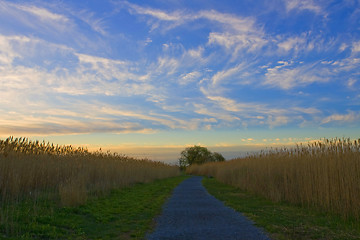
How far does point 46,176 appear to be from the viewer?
43.3ft

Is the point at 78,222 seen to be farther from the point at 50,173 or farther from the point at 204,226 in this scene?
the point at 50,173

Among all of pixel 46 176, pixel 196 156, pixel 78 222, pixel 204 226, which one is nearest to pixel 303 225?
pixel 204 226

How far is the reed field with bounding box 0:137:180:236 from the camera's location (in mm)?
10477

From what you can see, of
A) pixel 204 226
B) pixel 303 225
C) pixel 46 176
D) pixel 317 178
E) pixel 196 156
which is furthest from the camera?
pixel 196 156

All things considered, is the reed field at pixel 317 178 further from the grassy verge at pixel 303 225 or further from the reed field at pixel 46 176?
the reed field at pixel 46 176

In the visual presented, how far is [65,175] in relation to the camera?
14.8 m

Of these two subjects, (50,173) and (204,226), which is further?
(50,173)

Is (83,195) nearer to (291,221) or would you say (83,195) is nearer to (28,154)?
(28,154)

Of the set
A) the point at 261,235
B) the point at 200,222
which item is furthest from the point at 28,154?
the point at 261,235

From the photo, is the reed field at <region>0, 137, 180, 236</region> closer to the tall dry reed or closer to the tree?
the tall dry reed

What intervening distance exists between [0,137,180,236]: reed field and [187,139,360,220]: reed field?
918cm

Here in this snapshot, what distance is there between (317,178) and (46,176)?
12.0 meters

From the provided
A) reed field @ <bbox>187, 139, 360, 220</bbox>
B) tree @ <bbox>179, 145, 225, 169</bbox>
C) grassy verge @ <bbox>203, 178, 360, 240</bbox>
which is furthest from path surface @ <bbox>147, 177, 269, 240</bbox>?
tree @ <bbox>179, 145, 225, 169</bbox>

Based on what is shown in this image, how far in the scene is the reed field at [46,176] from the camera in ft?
34.4
